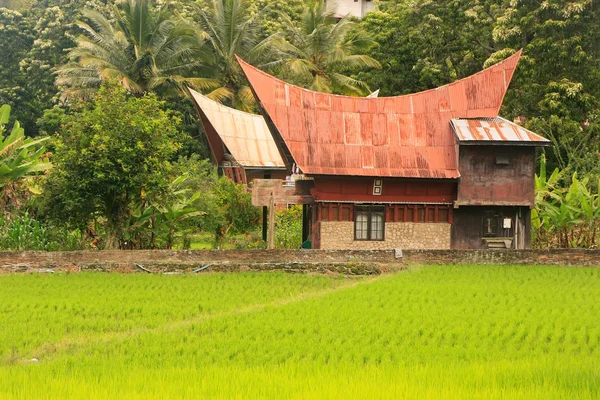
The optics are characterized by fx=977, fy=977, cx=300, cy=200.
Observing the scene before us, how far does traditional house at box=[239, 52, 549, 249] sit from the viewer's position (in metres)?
23.0

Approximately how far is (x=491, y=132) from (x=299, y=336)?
12122 mm

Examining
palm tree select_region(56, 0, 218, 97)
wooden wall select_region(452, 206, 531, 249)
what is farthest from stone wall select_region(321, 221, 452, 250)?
palm tree select_region(56, 0, 218, 97)

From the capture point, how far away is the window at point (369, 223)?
2334 cm

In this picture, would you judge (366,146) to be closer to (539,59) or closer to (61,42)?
(539,59)

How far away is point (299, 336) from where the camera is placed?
12461 mm

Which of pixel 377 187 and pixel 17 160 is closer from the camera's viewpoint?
pixel 17 160

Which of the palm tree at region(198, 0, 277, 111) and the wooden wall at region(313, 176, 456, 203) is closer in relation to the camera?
the wooden wall at region(313, 176, 456, 203)

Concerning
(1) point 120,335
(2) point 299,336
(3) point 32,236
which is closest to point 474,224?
(3) point 32,236

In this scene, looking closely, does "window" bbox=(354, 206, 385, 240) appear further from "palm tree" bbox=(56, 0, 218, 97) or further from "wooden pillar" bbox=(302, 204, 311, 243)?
"palm tree" bbox=(56, 0, 218, 97)

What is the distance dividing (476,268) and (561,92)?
38.1ft

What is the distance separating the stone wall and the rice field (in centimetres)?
378

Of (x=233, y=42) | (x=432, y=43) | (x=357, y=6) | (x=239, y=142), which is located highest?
(x=357, y=6)

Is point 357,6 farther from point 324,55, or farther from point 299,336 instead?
point 299,336

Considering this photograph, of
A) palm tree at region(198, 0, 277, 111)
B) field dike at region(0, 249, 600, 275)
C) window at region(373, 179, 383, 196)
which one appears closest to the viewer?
field dike at region(0, 249, 600, 275)
